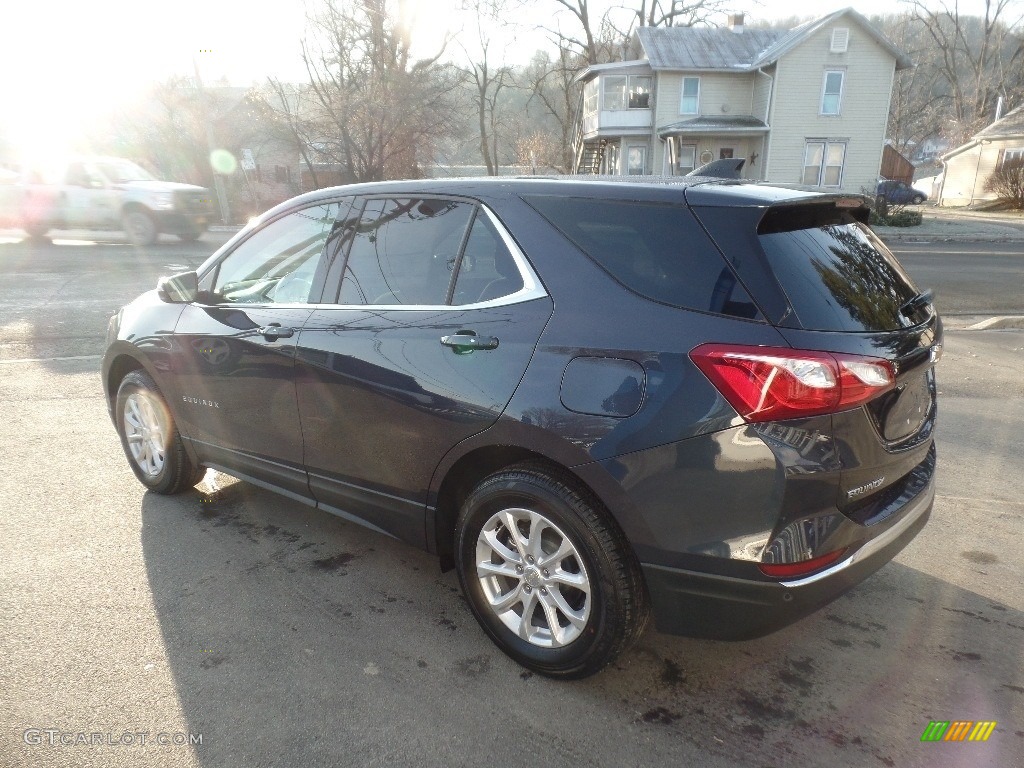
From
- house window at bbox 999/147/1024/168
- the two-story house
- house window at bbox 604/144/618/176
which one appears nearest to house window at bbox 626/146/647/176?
the two-story house

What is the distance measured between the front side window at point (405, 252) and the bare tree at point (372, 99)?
82.9 feet

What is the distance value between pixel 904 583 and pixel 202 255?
15.6 meters

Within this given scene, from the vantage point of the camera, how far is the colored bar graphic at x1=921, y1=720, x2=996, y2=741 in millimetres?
2270

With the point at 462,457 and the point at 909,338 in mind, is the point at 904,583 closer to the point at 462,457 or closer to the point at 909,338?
the point at 909,338

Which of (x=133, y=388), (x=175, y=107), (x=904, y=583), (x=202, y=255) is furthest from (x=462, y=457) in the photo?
(x=175, y=107)

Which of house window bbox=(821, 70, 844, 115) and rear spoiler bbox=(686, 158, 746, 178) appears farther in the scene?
house window bbox=(821, 70, 844, 115)

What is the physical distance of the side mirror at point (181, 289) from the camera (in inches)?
147

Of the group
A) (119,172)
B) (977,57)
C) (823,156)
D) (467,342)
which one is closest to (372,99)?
(119,172)

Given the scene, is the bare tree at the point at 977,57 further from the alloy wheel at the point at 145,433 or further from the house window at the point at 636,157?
the alloy wheel at the point at 145,433

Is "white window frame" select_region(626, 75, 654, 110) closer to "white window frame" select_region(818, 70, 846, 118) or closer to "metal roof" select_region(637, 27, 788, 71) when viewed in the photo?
"metal roof" select_region(637, 27, 788, 71)

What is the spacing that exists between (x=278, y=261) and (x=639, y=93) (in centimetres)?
3463

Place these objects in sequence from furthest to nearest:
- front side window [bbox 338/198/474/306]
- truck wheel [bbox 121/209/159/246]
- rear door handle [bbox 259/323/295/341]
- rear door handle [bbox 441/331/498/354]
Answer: truck wheel [bbox 121/209/159/246] → rear door handle [bbox 259/323/295/341] → front side window [bbox 338/198/474/306] → rear door handle [bbox 441/331/498/354]

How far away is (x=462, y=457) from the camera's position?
2.61m

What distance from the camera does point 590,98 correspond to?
37.6m
